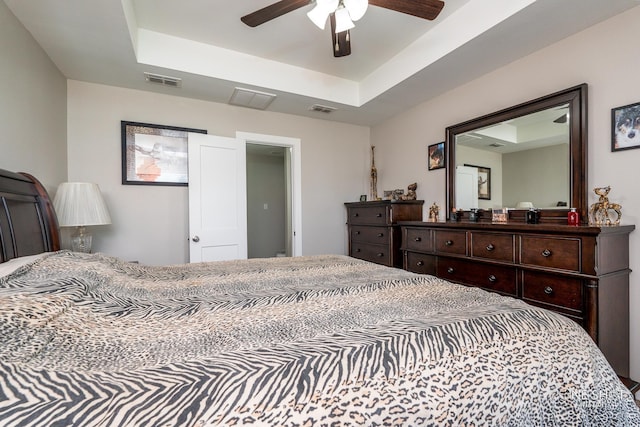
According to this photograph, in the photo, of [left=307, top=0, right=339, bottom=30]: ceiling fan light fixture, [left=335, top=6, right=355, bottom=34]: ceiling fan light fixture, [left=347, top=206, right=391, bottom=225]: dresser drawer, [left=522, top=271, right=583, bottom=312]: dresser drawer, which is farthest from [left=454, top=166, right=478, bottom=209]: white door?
[left=307, top=0, right=339, bottom=30]: ceiling fan light fixture

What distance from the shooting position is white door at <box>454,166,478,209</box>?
285 centimetres

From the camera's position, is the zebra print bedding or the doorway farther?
the doorway

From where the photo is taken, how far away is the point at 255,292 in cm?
127

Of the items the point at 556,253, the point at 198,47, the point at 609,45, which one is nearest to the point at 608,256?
the point at 556,253

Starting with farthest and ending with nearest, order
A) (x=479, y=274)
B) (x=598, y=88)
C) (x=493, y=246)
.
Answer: (x=479, y=274), (x=493, y=246), (x=598, y=88)

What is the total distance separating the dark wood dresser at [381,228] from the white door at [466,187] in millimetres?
481

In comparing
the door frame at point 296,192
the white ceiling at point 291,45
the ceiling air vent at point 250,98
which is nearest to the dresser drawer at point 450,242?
the white ceiling at point 291,45

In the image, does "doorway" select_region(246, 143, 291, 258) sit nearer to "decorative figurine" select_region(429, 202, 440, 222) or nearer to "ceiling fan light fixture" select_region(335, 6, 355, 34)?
"decorative figurine" select_region(429, 202, 440, 222)

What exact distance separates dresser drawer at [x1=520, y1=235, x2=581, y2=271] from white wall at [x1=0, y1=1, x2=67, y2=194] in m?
3.31

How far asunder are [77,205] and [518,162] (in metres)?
3.65

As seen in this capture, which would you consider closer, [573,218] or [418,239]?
[573,218]

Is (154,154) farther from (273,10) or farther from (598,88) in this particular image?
(598,88)

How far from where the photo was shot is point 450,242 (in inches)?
99.4

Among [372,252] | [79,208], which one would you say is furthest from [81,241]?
[372,252]
